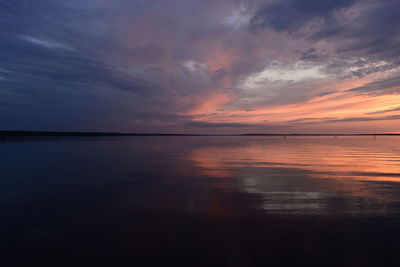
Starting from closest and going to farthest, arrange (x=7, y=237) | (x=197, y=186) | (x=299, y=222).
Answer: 1. (x=7, y=237)
2. (x=299, y=222)
3. (x=197, y=186)

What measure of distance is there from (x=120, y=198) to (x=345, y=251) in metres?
9.26

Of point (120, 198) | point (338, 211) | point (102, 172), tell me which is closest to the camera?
point (338, 211)

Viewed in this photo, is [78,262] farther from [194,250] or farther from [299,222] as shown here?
[299,222]

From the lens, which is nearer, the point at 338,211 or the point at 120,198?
the point at 338,211

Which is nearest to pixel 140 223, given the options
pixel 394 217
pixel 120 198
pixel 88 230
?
pixel 88 230

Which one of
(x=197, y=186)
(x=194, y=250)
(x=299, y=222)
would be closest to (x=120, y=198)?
(x=197, y=186)

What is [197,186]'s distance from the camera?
1326 cm

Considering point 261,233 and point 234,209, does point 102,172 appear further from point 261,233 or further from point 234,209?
point 261,233

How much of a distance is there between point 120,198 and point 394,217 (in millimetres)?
11491

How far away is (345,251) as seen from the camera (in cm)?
601

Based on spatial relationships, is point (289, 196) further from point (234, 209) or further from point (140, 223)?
point (140, 223)

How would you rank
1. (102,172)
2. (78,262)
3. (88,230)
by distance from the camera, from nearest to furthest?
(78,262)
(88,230)
(102,172)

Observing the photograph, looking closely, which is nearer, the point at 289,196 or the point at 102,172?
the point at 289,196

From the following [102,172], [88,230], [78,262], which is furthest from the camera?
[102,172]
